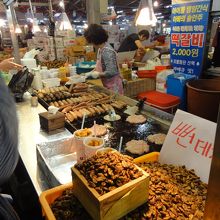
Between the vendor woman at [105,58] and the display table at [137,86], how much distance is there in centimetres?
63

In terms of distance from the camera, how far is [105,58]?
4203 millimetres

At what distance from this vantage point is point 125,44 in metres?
7.81

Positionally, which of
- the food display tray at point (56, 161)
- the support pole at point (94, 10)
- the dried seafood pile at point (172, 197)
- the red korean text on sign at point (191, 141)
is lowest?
the food display tray at point (56, 161)

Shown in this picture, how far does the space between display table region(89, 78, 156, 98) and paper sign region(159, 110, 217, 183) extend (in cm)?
337

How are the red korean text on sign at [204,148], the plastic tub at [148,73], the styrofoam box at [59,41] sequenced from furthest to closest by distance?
1. the styrofoam box at [59,41]
2. the plastic tub at [148,73]
3. the red korean text on sign at [204,148]

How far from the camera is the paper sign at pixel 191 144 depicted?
5.15ft

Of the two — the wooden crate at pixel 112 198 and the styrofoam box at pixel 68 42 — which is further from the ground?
the styrofoam box at pixel 68 42

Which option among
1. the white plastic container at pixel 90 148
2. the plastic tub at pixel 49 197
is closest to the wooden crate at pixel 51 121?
the white plastic container at pixel 90 148

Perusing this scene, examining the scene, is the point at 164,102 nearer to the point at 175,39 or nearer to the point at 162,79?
the point at 162,79

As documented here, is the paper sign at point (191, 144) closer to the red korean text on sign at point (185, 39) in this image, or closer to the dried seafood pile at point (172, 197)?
the dried seafood pile at point (172, 197)

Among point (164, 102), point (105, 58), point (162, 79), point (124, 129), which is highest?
point (105, 58)

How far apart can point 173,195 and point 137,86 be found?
4.16 meters

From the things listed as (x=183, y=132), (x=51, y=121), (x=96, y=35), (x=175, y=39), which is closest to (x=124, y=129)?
(x=51, y=121)

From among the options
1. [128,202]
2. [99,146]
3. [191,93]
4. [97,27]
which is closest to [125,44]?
[97,27]
